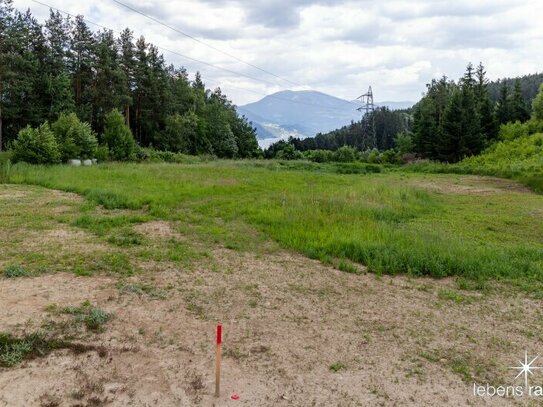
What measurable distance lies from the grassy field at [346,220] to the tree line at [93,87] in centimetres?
1690

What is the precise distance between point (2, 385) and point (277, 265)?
5.00m

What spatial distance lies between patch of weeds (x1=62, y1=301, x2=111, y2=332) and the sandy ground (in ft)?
0.54

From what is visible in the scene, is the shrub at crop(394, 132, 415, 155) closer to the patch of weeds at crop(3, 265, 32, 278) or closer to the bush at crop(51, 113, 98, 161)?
the bush at crop(51, 113, 98, 161)

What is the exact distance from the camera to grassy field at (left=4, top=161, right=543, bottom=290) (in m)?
8.07

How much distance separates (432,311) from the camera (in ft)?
19.8

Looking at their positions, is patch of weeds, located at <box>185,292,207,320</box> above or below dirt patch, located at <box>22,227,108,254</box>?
below

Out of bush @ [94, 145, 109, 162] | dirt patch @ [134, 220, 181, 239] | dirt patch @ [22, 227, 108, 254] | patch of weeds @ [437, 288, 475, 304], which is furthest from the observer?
bush @ [94, 145, 109, 162]

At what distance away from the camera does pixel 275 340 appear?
5023mm

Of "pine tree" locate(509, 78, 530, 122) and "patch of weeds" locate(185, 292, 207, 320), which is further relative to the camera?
"pine tree" locate(509, 78, 530, 122)

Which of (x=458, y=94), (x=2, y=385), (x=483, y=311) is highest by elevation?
(x=458, y=94)

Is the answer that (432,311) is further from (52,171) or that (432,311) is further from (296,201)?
(52,171)

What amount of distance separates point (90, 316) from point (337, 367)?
10.6 feet

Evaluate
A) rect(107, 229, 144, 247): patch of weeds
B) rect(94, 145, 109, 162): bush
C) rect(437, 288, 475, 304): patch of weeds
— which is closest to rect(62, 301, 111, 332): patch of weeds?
rect(107, 229, 144, 247): patch of weeds

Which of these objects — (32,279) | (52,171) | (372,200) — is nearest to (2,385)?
(32,279)
